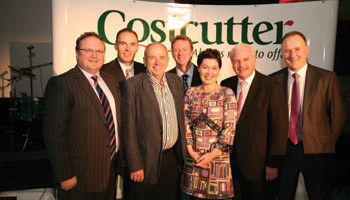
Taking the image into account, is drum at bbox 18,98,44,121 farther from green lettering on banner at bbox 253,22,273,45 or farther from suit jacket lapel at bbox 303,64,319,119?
suit jacket lapel at bbox 303,64,319,119

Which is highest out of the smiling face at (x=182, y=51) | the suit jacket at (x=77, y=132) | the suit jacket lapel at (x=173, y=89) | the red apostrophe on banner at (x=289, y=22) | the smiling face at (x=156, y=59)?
the red apostrophe on banner at (x=289, y=22)

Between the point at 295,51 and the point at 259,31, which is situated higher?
the point at 259,31

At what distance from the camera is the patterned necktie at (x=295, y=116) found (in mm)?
2143

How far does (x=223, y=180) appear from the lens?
187 cm

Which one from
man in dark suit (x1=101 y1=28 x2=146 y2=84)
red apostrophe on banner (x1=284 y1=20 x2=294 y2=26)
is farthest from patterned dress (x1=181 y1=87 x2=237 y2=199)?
red apostrophe on banner (x1=284 y1=20 x2=294 y2=26)

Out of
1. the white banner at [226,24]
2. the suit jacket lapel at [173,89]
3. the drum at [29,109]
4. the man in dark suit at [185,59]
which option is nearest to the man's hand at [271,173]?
the suit jacket lapel at [173,89]

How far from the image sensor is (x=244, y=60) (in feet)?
6.63

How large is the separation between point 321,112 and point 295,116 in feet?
0.66

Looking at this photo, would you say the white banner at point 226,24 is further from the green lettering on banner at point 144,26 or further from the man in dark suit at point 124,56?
the man in dark suit at point 124,56

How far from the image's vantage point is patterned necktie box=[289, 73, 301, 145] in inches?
84.4

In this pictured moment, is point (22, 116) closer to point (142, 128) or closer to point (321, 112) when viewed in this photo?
point (142, 128)

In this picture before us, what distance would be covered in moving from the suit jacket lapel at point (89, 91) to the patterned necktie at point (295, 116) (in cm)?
155

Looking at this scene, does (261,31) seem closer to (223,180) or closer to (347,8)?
(223,180)

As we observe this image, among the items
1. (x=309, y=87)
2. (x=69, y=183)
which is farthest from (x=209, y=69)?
(x=69, y=183)
